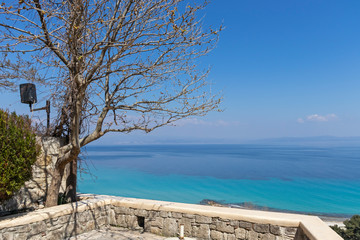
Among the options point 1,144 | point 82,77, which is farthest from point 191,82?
point 1,144

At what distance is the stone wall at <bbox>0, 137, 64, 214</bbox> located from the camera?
4.94m

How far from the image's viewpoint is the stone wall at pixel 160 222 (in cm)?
384

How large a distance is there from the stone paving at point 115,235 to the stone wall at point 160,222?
11 centimetres

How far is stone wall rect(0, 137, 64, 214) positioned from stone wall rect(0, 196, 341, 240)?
85cm

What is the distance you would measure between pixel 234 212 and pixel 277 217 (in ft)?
2.22

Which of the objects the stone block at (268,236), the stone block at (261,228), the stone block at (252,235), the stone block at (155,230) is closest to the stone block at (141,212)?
the stone block at (155,230)

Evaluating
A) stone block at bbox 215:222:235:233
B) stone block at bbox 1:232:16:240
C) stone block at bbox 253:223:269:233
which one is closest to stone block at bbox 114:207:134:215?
stone block at bbox 215:222:235:233

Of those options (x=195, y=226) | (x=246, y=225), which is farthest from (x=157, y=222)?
(x=246, y=225)

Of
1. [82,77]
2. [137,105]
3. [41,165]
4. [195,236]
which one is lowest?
[195,236]

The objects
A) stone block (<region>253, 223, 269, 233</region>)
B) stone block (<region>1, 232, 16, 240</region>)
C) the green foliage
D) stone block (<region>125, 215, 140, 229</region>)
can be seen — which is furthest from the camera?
the green foliage

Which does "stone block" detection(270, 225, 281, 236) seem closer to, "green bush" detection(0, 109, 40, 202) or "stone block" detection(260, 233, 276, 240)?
"stone block" detection(260, 233, 276, 240)

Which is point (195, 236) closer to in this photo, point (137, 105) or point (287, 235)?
point (287, 235)

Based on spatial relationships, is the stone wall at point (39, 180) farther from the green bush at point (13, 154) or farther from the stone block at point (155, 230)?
the stone block at point (155, 230)

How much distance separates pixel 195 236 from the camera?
4602 mm
